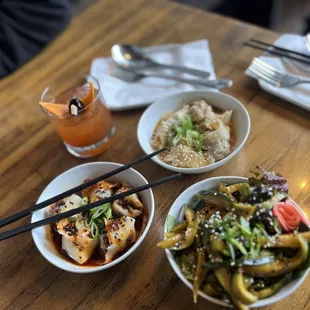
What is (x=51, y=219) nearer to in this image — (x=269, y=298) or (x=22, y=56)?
(x=269, y=298)

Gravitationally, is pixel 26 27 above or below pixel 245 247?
above

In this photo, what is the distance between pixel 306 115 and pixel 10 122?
117cm

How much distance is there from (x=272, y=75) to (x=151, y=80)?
488mm

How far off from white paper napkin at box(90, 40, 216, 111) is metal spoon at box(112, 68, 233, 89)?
0.05 feet

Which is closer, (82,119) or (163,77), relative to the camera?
(82,119)

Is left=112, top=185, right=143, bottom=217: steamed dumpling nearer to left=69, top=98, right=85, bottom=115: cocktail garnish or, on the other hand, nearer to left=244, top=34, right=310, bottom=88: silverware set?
left=69, top=98, right=85, bottom=115: cocktail garnish

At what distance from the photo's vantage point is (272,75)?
1.46 m

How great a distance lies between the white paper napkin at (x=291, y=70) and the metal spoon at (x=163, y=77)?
0.12 m

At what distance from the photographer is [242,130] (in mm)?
1305

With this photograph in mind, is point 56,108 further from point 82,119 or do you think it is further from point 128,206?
point 128,206

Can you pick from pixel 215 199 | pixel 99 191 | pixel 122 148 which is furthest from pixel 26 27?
pixel 215 199

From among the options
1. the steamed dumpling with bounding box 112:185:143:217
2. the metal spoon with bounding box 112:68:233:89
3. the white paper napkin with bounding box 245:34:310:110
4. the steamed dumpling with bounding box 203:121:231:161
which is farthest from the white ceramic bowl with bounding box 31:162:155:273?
the white paper napkin with bounding box 245:34:310:110

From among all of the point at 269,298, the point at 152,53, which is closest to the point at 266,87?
the point at 152,53

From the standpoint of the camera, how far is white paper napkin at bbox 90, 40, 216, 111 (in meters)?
1.54
